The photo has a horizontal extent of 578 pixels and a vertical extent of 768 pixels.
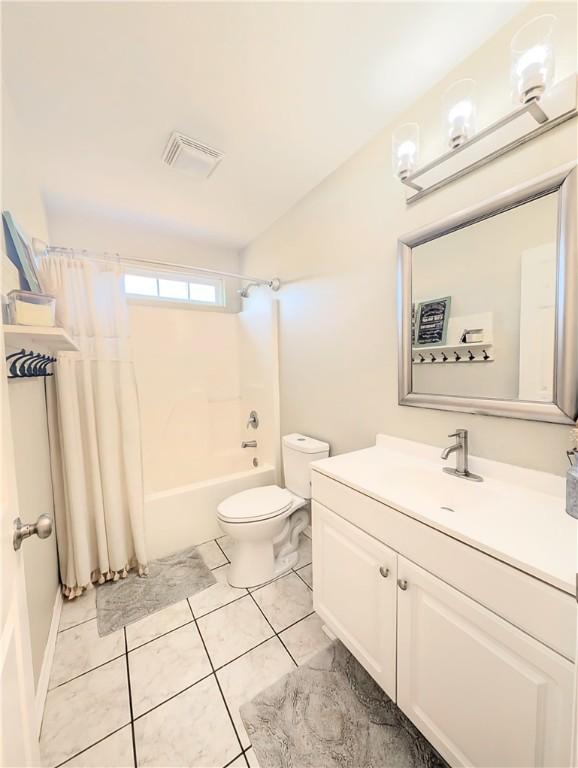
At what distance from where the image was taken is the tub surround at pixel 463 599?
2.05 feet

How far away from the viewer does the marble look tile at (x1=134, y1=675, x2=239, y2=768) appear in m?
0.93

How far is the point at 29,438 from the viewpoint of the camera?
1.22 m

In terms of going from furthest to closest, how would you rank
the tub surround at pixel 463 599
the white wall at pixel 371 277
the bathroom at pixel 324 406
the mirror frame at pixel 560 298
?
the white wall at pixel 371 277
the mirror frame at pixel 560 298
the bathroom at pixel 324 406
the tub surround at pixel 463 599

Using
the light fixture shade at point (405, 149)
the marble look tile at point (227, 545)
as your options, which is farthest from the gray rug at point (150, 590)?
the light fixture shade at point (405, 149)

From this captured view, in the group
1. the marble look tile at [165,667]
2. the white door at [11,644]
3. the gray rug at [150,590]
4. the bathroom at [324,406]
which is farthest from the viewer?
the gray rug at [150,590]

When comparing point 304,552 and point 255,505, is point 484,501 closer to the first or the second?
point 255,505

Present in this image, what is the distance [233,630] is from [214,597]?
0.81ft

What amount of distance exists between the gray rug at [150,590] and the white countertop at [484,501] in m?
1.10

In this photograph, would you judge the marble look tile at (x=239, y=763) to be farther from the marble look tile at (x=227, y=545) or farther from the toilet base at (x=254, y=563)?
the marble look tile at (x=227, y=545)

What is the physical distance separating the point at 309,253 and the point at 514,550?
73.4 inches

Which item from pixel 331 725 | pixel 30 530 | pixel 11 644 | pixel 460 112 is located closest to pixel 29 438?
pixel 30 530

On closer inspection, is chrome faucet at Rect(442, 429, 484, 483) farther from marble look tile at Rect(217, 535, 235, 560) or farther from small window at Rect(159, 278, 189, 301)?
small window at Rect(159, 278, 189, 301)

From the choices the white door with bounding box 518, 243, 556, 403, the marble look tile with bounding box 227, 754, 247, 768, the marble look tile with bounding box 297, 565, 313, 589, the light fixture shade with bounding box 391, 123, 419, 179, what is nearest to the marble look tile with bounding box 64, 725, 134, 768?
the marble look tile with bounding box 227, 754, 247, 768

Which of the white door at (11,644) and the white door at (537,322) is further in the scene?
the white door at (537,322)
